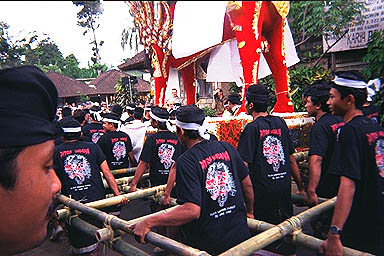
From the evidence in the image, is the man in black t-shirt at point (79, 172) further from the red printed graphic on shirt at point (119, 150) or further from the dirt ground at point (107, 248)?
the red printed graphic on shirt at point (119, 150)

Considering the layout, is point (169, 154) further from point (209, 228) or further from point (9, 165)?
point (9, 165)

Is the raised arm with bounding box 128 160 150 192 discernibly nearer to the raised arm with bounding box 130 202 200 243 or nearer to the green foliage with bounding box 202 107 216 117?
the raised arm with bounding box 130 202 200 243

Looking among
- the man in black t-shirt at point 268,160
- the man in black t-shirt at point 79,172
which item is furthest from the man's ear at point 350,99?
the man in black t-shirt at point 79,172

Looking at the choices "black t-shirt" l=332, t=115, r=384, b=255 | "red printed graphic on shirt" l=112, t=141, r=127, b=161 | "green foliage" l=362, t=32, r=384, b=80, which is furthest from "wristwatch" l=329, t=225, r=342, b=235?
"red printed graphic on shirt" l=112, t=141, r=127, b=161

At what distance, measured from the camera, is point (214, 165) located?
2357 mm

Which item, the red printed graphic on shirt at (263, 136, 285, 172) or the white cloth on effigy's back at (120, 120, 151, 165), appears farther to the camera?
the white cloth on effigy's back at (120, 120, 151, 165)

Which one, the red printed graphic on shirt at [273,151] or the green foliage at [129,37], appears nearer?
the green foliage at [129,37]

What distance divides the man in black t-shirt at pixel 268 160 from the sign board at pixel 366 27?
0.83 meters

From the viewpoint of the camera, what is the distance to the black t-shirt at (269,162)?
3.02 metres

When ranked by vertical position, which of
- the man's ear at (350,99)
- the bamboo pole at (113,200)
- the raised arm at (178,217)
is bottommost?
the bamboo pole at (113,200)

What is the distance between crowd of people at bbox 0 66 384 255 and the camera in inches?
31.9

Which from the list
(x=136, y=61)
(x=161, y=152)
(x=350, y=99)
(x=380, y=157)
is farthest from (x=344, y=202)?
(x=161, y=152)

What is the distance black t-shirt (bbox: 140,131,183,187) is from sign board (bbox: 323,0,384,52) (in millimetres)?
2467

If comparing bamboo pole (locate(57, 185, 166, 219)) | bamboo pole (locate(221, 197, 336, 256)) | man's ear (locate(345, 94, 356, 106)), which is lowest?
bamboo pole (locate(57, 185, 166, 219))
